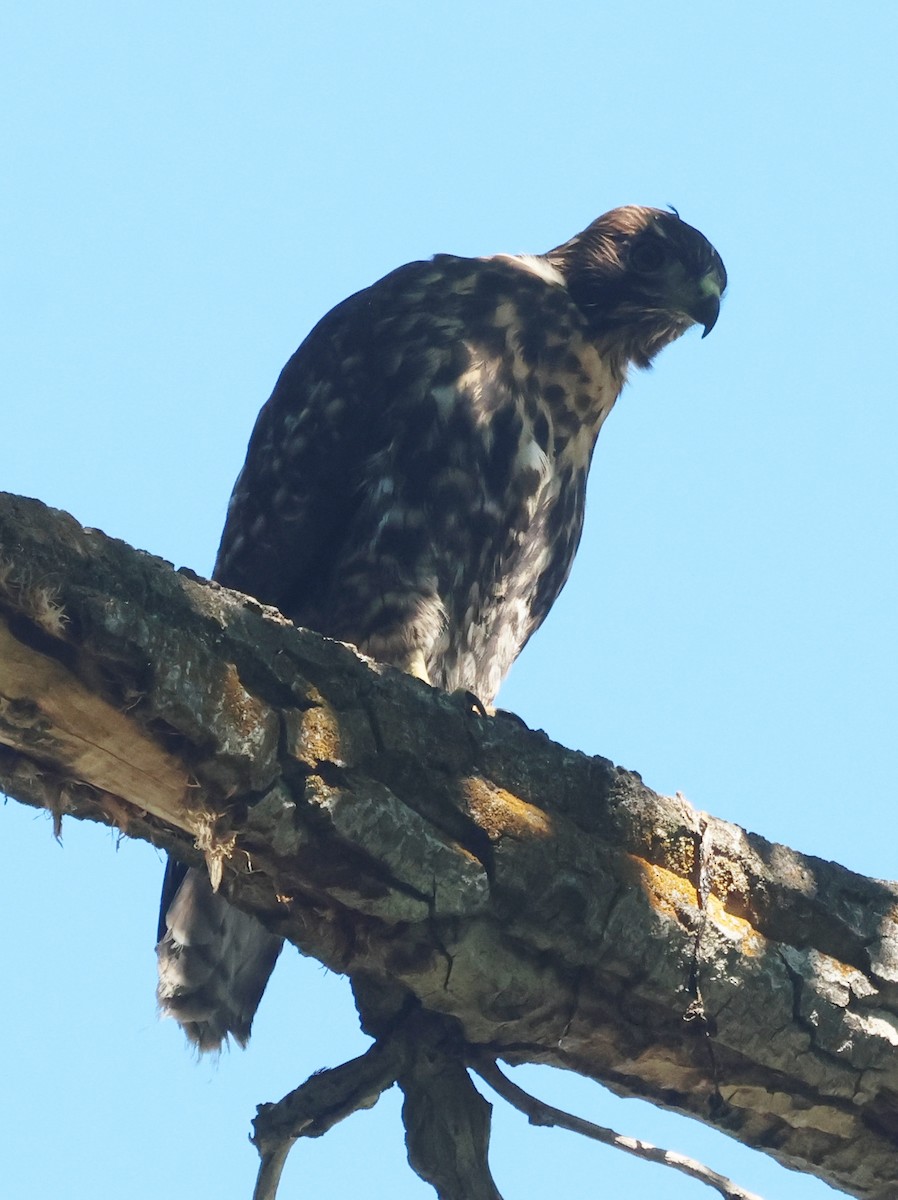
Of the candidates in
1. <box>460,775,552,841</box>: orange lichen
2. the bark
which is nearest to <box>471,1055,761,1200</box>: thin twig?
the bark

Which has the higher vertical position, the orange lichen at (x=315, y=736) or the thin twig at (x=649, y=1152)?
the orange lichen at (x=315, y=736)

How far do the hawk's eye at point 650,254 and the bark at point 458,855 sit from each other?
2727mm

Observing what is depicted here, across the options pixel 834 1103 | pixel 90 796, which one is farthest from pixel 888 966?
pixel 90 796

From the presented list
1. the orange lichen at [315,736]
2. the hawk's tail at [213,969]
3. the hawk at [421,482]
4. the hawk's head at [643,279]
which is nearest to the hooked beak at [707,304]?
the hawk's head at [643,279]

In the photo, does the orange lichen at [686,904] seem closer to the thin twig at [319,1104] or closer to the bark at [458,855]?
the bark at [458,855]

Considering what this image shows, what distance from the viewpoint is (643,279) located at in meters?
5.32

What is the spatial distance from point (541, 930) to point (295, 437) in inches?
89.4

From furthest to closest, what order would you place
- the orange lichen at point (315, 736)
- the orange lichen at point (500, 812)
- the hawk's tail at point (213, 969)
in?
the hawk's tail at point (213, 969) < the orange lichen at point (500, 812) < the orange lichen at point (315, 736)

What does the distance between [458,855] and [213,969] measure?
1.39 m

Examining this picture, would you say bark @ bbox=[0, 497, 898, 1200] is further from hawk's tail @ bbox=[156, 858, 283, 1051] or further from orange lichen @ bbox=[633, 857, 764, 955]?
hawk's tail @ bbox=[156, 858, 283, 1051]

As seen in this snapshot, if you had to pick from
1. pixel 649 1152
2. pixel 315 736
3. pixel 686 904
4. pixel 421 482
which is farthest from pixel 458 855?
pixel 421 482

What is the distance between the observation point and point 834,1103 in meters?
3.04

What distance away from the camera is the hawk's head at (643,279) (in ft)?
17.2

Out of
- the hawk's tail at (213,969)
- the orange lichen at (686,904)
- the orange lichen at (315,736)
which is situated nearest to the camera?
the orange lichen at (315,736)
